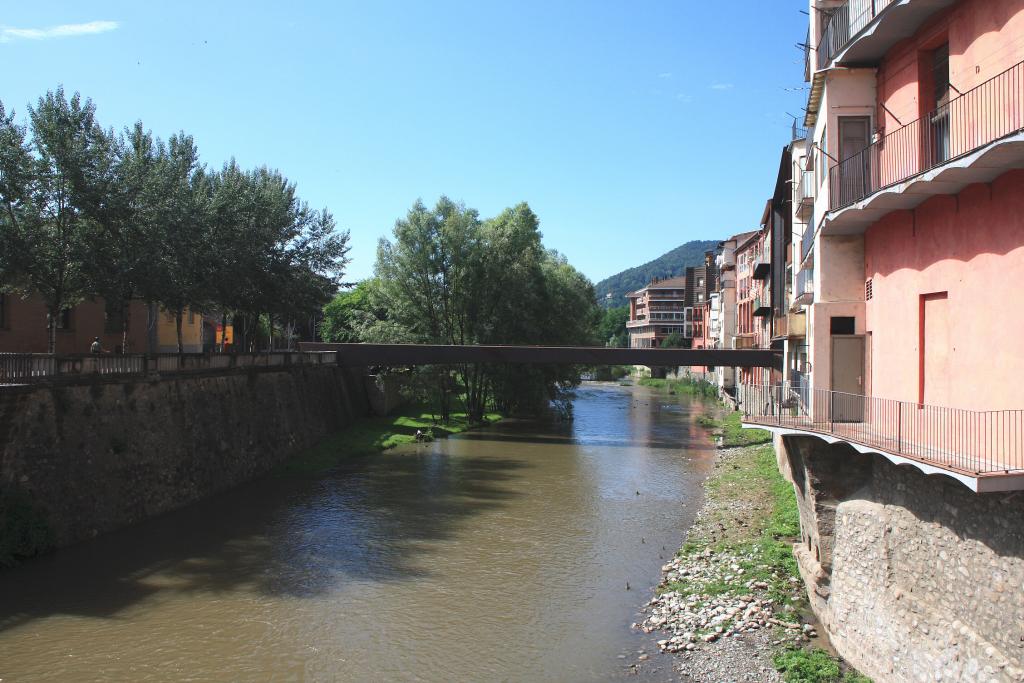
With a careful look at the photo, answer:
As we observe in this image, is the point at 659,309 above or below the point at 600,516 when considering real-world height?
above

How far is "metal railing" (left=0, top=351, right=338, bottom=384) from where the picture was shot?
57.9 ft

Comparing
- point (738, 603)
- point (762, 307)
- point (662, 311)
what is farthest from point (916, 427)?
point (662, 311)

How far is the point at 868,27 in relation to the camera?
1017 cm

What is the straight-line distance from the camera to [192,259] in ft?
83.7

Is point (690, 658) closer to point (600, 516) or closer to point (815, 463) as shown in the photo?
point (815, 463)

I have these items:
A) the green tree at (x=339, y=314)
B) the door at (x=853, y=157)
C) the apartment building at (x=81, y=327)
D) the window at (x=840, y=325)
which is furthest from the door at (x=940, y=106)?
the green tree at (x=339, y=314)

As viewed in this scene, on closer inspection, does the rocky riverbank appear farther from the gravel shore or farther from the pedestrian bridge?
the pedestrian bridge

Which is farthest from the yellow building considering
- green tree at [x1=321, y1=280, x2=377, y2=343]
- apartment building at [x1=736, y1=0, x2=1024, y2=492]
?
apartment building at [x1=736, y1=0, x2=1024, y2=492]

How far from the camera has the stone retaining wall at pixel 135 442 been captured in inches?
677

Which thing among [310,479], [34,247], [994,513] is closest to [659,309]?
[310,479]

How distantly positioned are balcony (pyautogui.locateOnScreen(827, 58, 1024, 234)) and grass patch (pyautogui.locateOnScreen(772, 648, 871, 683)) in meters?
6.47

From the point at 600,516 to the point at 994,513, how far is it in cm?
1472

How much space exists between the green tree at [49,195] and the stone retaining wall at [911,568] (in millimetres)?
20753

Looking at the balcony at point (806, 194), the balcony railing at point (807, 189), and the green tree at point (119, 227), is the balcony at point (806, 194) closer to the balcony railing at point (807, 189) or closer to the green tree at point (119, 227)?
the balcony railing at point (807, 189)
